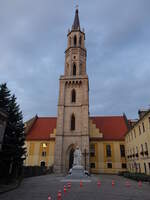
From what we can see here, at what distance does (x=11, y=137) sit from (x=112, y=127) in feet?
99.0

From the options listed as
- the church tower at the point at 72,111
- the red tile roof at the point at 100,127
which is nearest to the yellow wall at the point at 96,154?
the red tile roof at the point at 100,127

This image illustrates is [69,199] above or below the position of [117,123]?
below

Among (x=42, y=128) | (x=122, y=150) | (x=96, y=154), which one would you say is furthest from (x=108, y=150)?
(x=42, y=128)

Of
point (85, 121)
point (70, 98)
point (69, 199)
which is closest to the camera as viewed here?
point (69, 199)

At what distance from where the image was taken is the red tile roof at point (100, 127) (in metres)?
38.8

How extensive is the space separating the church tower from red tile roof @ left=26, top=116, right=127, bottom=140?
732 centimetres

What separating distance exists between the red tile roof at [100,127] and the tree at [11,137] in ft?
71.2

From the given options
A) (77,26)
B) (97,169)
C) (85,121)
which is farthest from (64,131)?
(77,26)

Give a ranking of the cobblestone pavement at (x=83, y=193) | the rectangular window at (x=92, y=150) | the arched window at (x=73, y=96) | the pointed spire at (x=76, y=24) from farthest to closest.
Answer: the pointed spire at (x=76, y=24) < the arched window at (x=73, y=96) < the rectangular window at (x=92, y=150) < the cobblestone pavement at (x=83, y=193)

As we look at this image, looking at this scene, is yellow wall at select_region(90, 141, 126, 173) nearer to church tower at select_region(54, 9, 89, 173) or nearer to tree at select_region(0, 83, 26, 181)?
church tower at select_region(54, 9, 89, 173)

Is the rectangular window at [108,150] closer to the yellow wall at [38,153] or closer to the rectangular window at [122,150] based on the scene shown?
the rectangular window at [122,150]

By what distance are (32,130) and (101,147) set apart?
19.0m

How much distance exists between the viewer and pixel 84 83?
121 feet

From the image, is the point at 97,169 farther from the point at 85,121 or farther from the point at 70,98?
the point at 70,98
